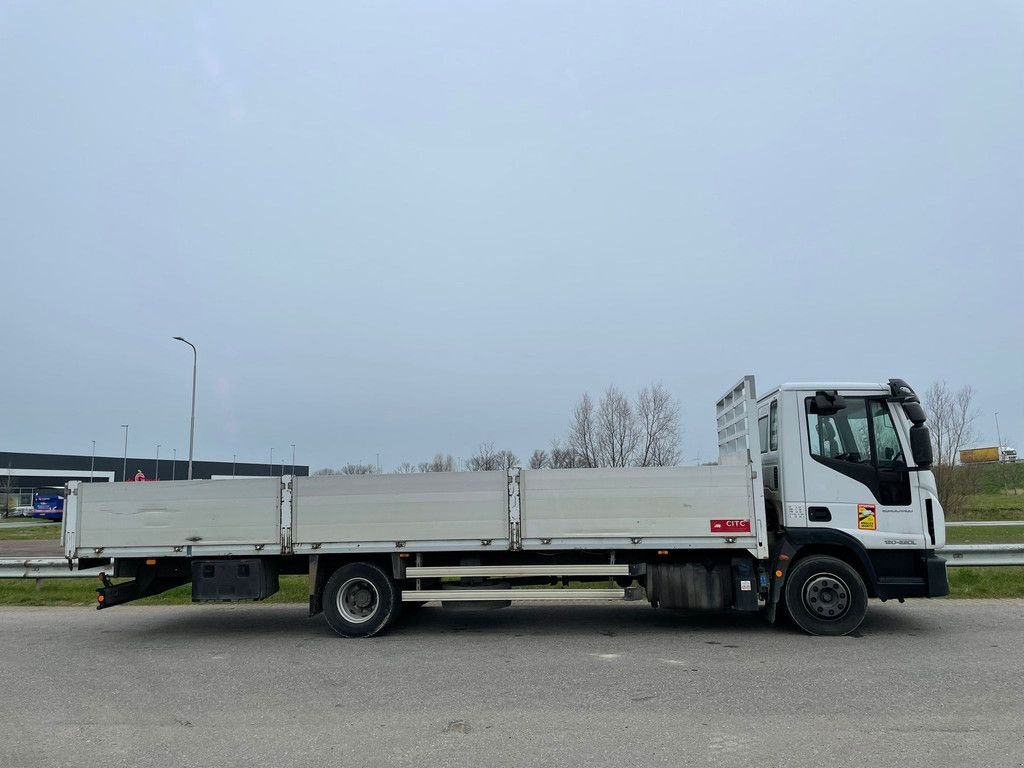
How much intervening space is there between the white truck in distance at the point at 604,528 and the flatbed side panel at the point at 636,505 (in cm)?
2

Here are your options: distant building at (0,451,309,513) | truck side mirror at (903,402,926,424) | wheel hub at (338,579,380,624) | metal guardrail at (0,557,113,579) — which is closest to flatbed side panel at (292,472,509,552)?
wheel hub at (338,579,380,624)

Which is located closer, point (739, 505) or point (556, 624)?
point (739, 505)

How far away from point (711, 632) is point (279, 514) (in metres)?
5.26

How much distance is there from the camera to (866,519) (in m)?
8.14

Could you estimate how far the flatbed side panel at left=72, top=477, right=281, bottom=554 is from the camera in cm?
866

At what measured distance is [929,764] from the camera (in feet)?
14.1

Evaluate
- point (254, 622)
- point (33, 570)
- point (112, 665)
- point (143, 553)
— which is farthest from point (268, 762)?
point (33, 570)

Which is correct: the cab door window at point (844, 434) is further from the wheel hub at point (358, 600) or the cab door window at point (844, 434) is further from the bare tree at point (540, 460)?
the bare tree at point (540, 460)

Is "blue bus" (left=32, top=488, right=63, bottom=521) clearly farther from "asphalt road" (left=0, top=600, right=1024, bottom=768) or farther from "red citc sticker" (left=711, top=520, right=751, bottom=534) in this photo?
"red citc sticker" (left=711, top=520, right=751, bottom=534)

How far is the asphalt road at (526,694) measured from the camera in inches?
185

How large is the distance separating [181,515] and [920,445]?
8.45 meters

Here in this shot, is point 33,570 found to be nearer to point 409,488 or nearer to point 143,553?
point 143,553

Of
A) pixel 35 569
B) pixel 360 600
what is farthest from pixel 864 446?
pixel 35 569

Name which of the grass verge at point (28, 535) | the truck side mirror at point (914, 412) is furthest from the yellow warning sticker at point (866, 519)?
the grass verge at point (28, 535)
